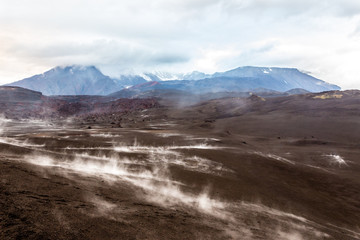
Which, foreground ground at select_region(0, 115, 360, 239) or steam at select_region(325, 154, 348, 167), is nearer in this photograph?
foreground ground at select_region(0, 115, 360, 239)

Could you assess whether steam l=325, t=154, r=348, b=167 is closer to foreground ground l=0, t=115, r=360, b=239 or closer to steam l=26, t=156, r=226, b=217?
foreground ground l=0, t=115, r=360, b=239

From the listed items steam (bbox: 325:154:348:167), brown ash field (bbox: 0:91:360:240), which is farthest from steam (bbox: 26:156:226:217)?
steam (bbox: 325:154:348:167)

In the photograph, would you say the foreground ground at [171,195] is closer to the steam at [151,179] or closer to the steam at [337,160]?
the steam at [151,179]

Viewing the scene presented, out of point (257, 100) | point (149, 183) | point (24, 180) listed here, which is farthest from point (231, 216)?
Answer: point (257, 100)

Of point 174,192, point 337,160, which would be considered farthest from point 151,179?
point 337,160

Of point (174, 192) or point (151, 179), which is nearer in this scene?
point (174, 192)

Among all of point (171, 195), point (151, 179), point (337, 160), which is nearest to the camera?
point (171, 195)

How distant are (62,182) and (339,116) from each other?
192 ft

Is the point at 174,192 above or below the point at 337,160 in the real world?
above

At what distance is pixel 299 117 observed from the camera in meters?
54.4

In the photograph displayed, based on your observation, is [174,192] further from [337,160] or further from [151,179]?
[337,160]

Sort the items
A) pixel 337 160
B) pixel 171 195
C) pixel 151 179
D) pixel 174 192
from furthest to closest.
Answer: pixel 337 160, pixel 151 179, pixel 174 192, pixel 171 195

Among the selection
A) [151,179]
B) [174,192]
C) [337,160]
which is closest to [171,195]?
[174,192]

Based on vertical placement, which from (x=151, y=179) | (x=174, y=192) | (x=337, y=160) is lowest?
(x=337, y=160)
